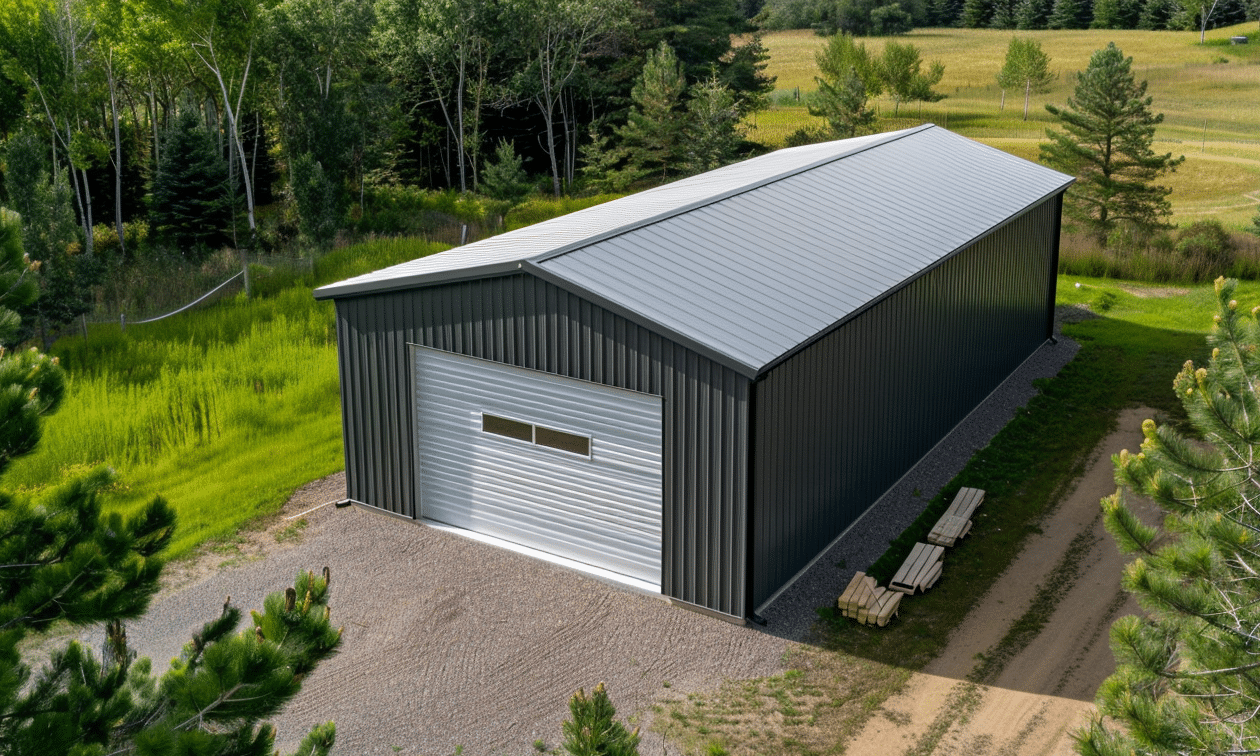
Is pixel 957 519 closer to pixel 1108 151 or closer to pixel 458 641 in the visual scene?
pixel 458 641

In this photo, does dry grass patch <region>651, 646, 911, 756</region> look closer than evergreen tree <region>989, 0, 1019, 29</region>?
Yes

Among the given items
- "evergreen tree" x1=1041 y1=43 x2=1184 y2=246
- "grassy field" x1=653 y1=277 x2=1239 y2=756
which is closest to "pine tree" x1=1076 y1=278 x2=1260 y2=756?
"grassy field" x1=653 y1=277 x2=1239 y2=756

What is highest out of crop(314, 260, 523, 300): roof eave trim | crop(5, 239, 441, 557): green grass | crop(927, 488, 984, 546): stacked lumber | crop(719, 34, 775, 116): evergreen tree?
crop(719, 34, 775, 116): evergreen tree

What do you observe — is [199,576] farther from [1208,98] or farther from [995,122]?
[1208,98]

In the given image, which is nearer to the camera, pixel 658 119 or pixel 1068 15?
pixel 658 119

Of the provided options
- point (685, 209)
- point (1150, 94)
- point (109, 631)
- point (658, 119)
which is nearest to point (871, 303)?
point (685, 209)

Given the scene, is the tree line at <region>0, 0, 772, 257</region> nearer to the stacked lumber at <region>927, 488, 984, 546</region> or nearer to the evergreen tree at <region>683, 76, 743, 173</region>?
the evergreen tree at <region>683, 76, 743, 173</region>

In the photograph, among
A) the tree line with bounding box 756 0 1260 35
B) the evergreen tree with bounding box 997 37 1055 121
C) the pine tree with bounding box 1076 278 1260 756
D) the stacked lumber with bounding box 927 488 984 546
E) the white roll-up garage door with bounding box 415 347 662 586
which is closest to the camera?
the pine tree with bounding box 1076 278 1260 756
